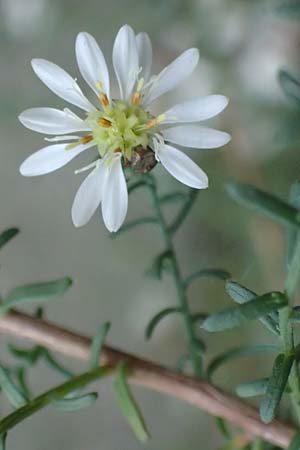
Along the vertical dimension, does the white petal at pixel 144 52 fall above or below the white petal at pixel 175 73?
above

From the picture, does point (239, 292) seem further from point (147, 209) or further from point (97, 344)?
point (147, 209)

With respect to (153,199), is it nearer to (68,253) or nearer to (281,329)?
(281,329)

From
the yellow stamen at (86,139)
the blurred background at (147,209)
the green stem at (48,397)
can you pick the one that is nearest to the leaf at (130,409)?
the green stem at (48,397)

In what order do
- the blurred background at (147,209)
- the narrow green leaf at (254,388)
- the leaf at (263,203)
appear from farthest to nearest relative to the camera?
the blurred background at (147,209)
the narrow green leaf at (254,388)
the leaf at (263,203)

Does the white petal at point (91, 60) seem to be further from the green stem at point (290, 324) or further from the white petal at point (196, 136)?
the green stem at point (290, 324)

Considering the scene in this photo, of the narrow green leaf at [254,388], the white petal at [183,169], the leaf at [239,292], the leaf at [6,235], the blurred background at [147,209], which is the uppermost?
the leaf at [6,235]

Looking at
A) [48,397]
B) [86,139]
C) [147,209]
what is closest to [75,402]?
[48,397]

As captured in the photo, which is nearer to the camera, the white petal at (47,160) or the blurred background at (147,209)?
the white petal at (47,160)

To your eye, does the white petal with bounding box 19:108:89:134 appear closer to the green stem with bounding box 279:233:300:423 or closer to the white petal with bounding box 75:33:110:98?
the white petal with bounding box 75:33:110:98

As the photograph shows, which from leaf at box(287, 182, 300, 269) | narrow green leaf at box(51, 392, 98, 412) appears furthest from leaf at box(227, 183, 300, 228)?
narrow green leaf at box(51, 392, 98, 412)
